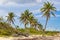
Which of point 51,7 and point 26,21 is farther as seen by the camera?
point 26,21

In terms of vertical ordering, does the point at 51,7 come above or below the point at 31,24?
above

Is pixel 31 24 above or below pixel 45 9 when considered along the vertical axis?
below

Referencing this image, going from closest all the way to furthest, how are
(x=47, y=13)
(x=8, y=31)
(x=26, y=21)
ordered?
(x=8, y=31) → (x=47, y=13) → (x=26, y=21)

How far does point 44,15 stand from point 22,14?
62.5 feet

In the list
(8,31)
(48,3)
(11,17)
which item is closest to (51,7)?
(48,3)

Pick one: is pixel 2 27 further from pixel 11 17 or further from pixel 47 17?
pixel 11 17

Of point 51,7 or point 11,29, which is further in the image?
point 51,7

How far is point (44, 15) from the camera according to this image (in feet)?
300

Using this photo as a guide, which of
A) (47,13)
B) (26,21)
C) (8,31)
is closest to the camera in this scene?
(8,31)

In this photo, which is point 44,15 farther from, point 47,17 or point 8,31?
point 8,31

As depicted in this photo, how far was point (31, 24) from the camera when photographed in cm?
11194

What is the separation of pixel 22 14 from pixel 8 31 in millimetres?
47135

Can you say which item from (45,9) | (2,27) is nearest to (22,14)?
(45,9)

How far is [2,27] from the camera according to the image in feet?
211
